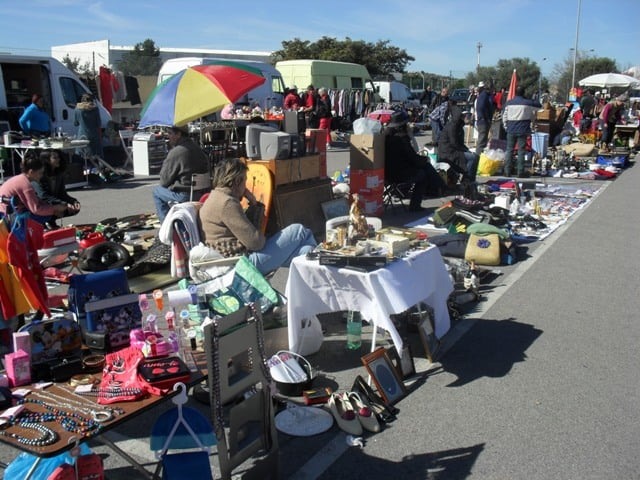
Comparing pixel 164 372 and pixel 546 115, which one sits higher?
pixel 546 115

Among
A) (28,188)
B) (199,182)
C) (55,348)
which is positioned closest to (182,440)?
(55,348)

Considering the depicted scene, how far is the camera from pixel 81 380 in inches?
114

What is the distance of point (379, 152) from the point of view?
9.32 meters

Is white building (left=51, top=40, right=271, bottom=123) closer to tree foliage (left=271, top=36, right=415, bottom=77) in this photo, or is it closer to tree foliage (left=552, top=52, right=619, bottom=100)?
tree foliage (left=271, top=36, right=415, bottom=77)

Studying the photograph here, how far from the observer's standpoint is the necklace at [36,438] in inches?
92.2

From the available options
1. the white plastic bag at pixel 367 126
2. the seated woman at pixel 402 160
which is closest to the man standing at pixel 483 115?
the seated woman at pixel 402 160

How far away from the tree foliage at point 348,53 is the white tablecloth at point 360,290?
4388cm

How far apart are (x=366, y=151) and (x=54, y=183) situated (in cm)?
428

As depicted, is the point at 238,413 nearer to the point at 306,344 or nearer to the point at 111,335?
the point at 111,335

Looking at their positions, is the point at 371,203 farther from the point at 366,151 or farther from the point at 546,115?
the point at 546,115

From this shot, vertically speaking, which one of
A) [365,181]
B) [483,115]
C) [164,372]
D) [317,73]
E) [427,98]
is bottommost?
[164,372]

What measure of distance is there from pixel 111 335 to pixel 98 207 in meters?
7.18

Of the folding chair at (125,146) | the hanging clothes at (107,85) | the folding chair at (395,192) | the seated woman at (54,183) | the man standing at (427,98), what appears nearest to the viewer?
the seated woman at (54,183)

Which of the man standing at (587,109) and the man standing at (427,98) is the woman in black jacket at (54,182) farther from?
the man standing at (427,98)
